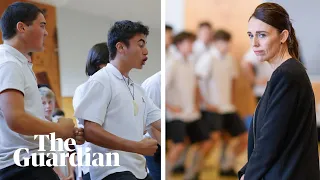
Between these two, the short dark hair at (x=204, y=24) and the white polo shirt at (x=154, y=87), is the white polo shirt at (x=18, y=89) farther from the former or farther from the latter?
the short dark hair at (x=204, y=24)

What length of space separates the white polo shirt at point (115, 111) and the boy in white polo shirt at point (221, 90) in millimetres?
407

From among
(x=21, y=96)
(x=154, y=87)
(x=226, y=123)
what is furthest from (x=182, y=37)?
(x=21, y=96)

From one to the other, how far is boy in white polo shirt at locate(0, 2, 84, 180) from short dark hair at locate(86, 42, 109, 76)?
0.19m

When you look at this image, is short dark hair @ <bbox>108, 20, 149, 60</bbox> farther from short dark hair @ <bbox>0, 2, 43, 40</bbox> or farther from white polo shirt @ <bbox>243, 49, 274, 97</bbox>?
white polo shirt @ <bbox>243, 49, 274, 97</bbox>

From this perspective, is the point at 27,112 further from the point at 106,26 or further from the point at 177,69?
the point at 177,69

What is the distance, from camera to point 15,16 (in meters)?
1.55

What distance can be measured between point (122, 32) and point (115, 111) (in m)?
0.31

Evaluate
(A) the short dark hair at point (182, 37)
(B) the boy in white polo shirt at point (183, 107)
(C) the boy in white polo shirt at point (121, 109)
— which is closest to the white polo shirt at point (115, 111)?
(C) the boy in white polo shirt at point (121, 109)

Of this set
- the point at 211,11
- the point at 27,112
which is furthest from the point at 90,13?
the point at 211,11

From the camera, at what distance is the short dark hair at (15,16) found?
60.3 inches

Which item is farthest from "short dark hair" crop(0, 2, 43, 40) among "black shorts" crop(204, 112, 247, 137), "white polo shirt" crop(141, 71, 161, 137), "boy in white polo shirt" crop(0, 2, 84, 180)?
"black shorts" crop(204, 112, 247, 137)

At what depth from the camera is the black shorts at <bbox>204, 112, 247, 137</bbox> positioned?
1957mm

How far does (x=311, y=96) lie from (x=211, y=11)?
2.35 ft

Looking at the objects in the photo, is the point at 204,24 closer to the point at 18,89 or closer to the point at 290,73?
the point at 290,73
